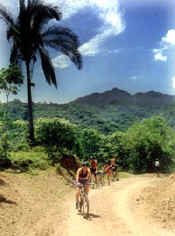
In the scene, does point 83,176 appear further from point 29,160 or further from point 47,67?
point 47,67

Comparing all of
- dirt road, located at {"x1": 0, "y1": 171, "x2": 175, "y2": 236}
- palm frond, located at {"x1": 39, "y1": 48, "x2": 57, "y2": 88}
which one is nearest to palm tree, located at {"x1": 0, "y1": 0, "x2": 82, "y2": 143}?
palm frond, located at {"x1": 39, "y1": 48, "x2": 57, "y2": 88}

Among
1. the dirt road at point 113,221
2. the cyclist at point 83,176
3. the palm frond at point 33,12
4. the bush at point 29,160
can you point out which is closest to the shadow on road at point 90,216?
the dirt road at point 113,221

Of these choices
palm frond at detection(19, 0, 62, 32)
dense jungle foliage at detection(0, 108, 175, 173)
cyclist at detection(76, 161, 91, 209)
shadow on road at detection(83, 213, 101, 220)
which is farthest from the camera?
palm frond at detection(19, 0, 62, 32)

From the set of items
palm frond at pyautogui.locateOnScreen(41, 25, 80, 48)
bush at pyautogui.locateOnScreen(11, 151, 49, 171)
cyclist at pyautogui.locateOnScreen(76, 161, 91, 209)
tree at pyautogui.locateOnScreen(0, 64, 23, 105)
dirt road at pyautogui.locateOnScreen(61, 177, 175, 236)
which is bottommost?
dirt road at pyautogui.locateOnScreen(61, 177, 175, 236)

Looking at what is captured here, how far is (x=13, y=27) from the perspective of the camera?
16.4m

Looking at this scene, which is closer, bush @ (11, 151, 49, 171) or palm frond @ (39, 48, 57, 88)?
bush @ (11, 151, 49, 171)

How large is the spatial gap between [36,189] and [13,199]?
2108mm

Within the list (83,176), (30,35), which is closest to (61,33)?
(30,35)

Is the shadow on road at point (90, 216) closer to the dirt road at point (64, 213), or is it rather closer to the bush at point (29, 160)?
the dirt road at point (64, 213)

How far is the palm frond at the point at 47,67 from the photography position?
661 inches

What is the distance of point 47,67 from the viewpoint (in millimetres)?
16781

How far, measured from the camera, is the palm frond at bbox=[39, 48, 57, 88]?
16.8m

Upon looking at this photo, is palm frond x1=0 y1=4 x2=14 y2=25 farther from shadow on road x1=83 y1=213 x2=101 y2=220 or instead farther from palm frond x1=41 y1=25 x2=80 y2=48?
shadow on road x1=83 y1=213 x2=101 y2=220

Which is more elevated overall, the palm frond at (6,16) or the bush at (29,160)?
the palm frond at (6,16)
